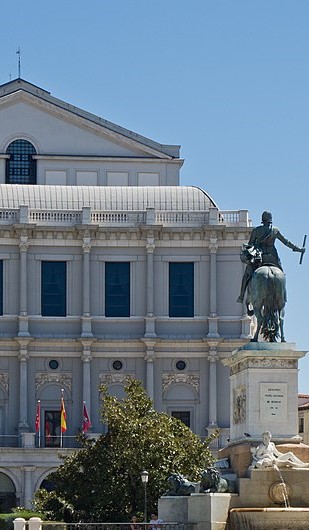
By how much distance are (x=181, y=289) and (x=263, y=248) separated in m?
59.2

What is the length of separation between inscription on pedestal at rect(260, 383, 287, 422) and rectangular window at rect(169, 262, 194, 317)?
60366mm

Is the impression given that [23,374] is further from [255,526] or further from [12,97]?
[255,526]

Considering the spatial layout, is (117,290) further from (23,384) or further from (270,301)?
(270,301)

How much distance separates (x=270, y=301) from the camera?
40219 millimetres

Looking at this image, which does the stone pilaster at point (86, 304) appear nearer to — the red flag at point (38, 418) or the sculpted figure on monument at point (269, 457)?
the red flag at point (38, 418)

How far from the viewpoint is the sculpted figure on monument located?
126 ft

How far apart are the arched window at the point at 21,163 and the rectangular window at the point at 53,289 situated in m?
7.81

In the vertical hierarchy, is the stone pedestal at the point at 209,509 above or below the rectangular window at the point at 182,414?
below

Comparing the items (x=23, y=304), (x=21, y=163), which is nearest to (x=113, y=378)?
(x=23, y=304)

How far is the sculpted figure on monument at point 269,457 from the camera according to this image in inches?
1515

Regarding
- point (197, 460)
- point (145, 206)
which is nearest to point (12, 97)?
point (145, 206)

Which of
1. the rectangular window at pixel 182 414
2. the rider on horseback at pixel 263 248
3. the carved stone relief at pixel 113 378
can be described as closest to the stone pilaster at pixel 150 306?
the carved stone relief at pixel 113 378

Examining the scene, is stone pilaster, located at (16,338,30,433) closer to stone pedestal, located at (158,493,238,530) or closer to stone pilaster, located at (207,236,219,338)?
stone pilaster, located at (207,236,219,338)

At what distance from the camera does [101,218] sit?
100938mm
